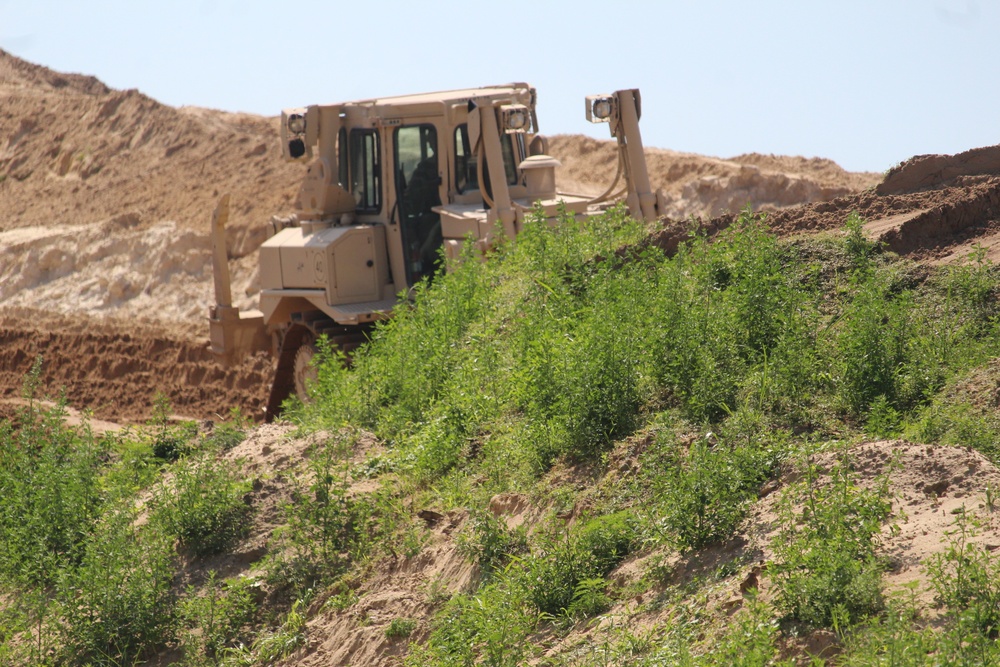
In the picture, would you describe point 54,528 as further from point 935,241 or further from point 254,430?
point 935,241

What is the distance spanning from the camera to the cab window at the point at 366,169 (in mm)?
12438

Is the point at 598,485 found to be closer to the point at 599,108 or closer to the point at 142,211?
the point at 599,108

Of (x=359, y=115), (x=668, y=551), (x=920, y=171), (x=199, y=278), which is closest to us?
(x=668, y=551)

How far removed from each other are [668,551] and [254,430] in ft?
15.2

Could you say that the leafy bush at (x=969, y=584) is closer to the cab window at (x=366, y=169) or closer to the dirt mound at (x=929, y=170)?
the dirt mound at (x=929, y=170)

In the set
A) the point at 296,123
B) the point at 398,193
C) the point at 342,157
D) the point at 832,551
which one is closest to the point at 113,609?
the point at 832,551

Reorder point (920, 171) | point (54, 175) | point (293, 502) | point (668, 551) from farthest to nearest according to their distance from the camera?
point (54, 175), point (920, 171), point (293, 502), point (668, 551)

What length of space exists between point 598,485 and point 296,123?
25.5 ft

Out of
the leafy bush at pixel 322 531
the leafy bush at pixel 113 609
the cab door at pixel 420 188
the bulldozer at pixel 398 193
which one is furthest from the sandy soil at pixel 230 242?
the cab door at pixel 420 188

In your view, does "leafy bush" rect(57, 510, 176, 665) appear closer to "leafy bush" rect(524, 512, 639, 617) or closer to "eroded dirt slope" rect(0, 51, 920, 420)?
"leafy bush" rect(524, 512, 639, 617)

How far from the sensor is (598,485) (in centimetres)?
623

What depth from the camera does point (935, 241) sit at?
25.3 ft

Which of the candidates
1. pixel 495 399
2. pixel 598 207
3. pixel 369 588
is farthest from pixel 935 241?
pixel 598 207

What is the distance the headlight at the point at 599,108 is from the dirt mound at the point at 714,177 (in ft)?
A: 24.3
